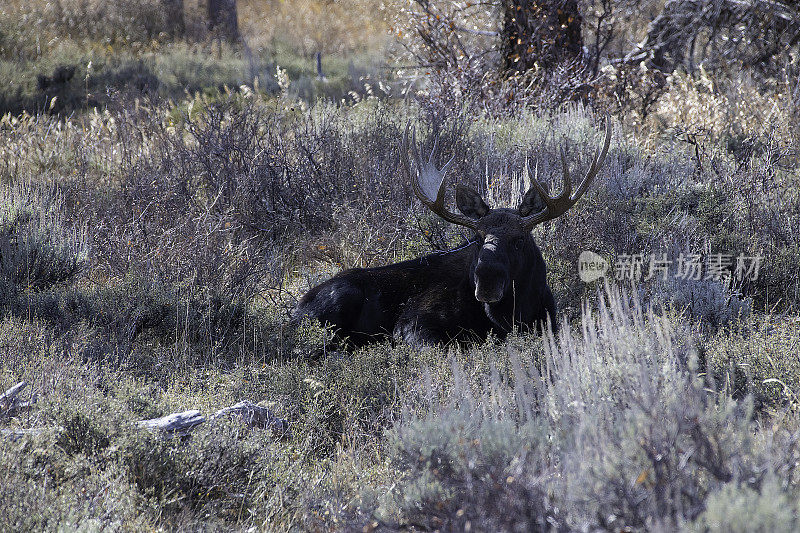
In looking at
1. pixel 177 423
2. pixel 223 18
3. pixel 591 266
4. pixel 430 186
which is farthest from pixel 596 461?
pixel 223 18

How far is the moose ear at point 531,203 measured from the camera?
563 cm

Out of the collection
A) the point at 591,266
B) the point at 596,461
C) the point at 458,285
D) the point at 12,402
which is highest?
the point at 596,461

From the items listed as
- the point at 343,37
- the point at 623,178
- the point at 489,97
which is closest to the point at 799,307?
the point at 623,178

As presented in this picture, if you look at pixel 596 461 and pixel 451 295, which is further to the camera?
pixel 451 295

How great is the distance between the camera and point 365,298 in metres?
6.23

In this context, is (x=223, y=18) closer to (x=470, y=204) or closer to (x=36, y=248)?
(x=36, y=248)

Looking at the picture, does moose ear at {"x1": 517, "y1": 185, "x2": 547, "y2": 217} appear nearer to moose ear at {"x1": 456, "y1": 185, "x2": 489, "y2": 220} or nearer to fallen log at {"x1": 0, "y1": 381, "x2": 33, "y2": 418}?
moose ear at {"x1": 456, "y1": 185, "x2": 489, "y2": 220}

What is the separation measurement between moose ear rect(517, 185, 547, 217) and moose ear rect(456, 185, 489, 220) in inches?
10.4

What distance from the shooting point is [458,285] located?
596 centimetres

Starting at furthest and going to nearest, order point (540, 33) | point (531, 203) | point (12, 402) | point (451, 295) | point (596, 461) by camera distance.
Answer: point (540, 33)
point (451, 295)
point (531, 203)
point (12, 402)
point (596, 461)

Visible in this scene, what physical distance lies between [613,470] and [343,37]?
78.2 ft

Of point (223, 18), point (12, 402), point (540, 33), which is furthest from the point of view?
point (223, 18)

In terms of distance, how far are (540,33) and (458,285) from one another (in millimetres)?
8210

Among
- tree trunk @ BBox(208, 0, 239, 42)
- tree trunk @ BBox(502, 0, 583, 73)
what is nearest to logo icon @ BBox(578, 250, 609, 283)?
tree trunk @ BBox(502, 0, 583, 73)
